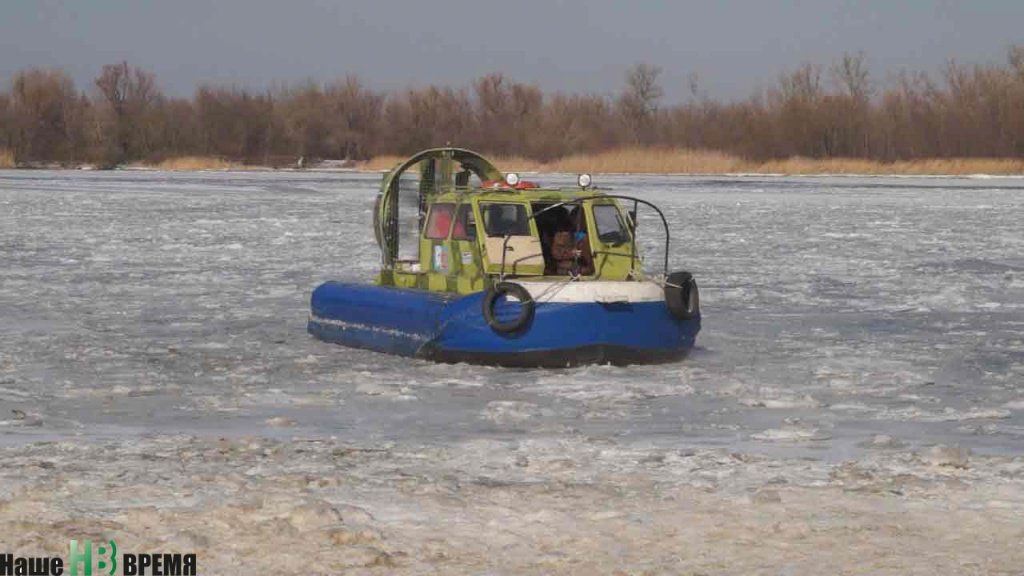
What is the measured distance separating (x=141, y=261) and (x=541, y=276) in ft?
31.4

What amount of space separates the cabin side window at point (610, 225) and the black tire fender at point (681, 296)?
0.77 metres

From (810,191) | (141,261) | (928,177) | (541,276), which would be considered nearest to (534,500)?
(541,276)

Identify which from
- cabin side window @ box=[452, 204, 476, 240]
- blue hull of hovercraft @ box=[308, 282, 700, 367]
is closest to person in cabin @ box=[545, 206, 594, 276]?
cabin side window @ box=[452, 204, 476, 240]

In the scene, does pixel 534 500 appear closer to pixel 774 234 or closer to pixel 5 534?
pixel 5 534

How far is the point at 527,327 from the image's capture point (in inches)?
450

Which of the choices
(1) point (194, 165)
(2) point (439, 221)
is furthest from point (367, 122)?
(2) point (439, 221)

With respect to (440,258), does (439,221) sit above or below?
above

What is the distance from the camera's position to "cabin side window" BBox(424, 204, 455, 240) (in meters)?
12.8

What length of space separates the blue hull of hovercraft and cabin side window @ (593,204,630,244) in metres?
1.03

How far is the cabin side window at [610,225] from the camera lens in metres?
12.7

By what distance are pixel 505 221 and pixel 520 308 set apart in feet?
4.19

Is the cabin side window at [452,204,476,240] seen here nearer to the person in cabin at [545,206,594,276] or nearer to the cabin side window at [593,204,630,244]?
the person in cabin at [545,206,594,276]

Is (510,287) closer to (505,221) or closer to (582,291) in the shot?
(582,291)

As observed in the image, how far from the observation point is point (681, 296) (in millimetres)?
12125
